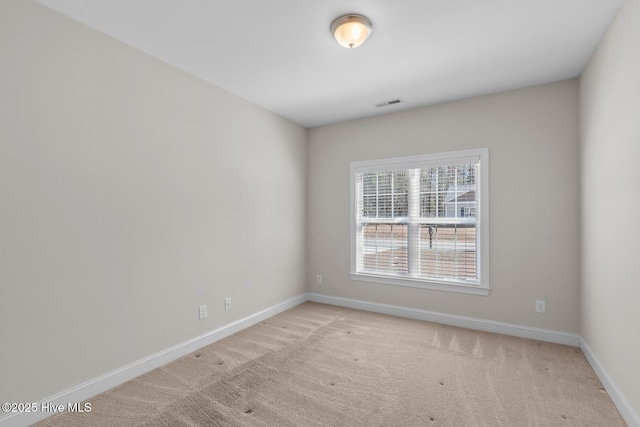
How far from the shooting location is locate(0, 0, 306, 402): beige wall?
1866mm

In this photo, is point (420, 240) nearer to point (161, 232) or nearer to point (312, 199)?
point (312, 199)

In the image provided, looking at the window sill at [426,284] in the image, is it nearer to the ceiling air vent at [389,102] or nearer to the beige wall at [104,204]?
the beige wall at [104,204]

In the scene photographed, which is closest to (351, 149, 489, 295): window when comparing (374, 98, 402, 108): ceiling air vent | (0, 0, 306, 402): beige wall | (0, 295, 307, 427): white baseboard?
(374, 98, 402, 108): ceiling air vent

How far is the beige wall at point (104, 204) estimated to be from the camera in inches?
73.5

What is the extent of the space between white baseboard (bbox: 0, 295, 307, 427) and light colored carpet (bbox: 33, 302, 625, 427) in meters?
0.07

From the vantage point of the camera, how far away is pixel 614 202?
82.6 inches

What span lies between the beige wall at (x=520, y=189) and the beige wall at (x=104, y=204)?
2.19 meters

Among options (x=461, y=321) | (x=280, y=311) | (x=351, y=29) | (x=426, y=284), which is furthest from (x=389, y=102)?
(x=280, y=311)

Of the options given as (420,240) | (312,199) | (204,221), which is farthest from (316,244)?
(204,221)

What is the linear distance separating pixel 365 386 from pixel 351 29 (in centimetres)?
262

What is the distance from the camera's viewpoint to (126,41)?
2.38 metres

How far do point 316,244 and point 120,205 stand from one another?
→ 108 inches

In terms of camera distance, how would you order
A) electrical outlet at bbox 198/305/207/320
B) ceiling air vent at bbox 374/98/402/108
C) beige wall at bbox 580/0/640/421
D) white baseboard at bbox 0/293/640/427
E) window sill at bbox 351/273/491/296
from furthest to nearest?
1. ceiling air vent at bbox 374/98/402/108
2. window sill at bbox 351/273/491/296
3. electrical outlet at bbox 198/305/207/320
4. white baseboard at bbox 0/293/640/427
5. beige wall at bbox 580/0/640/421

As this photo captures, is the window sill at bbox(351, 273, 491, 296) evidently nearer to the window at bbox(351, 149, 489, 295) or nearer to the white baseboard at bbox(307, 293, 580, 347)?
the window at bbox(351, 149, 489, 295)
